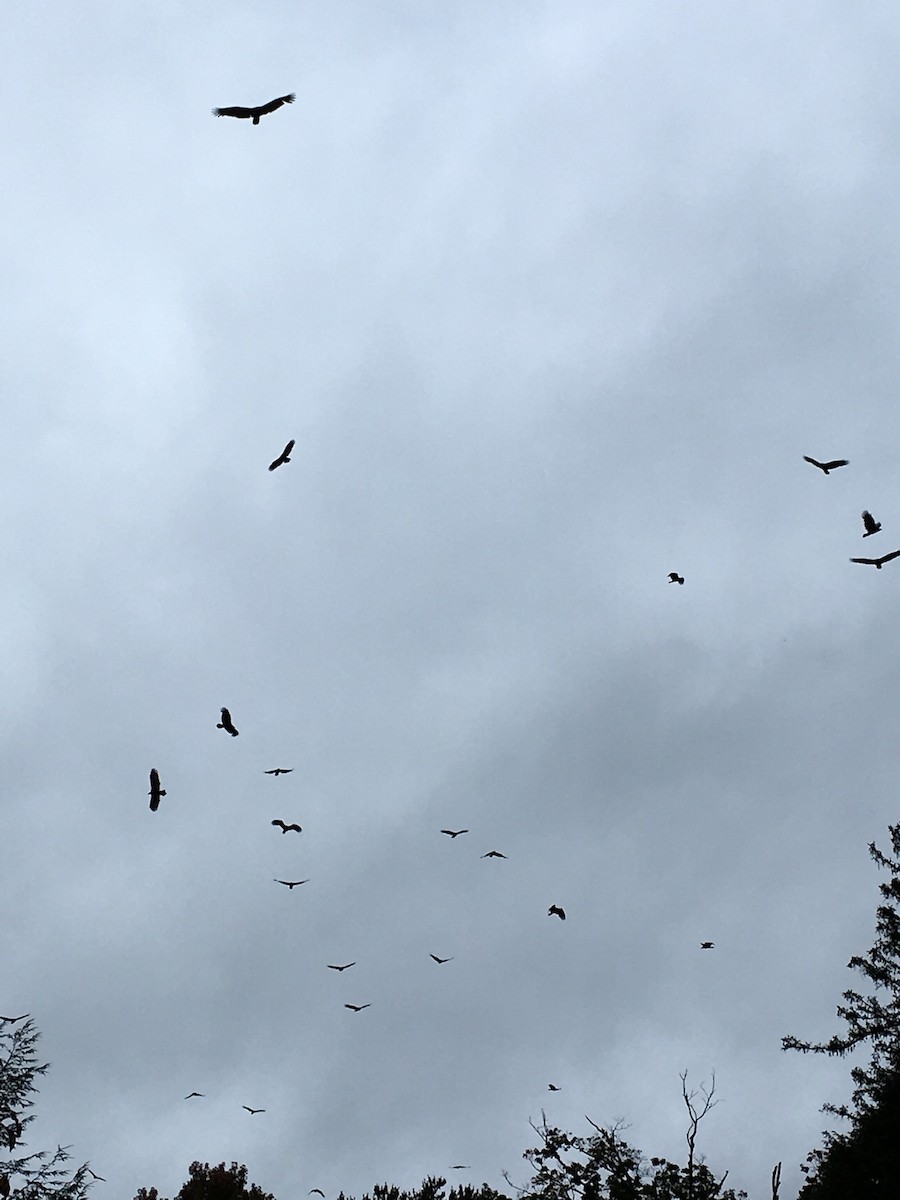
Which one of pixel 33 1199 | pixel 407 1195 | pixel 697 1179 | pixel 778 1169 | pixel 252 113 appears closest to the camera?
pixel 252 113

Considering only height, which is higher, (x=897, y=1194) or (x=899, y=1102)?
(x=899, y=1102)

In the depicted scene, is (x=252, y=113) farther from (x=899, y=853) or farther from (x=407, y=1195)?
(x=407, y=1195)

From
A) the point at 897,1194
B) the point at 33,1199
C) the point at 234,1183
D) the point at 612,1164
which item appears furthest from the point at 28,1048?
the point at 897,1194

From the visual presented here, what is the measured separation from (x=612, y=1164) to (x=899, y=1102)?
34.6 ft

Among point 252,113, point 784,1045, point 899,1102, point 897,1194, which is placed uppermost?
point 252,113

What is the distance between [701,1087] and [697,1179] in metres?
2.65

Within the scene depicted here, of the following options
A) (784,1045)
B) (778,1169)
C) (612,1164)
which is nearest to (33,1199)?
(612,1164)

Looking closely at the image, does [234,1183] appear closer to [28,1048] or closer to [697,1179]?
[28,1048]

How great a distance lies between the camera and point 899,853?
51031 mm

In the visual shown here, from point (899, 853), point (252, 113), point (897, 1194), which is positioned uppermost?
point (252, 113)

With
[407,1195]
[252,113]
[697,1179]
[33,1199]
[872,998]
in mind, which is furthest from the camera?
[407,1195]

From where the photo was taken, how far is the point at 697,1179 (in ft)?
113

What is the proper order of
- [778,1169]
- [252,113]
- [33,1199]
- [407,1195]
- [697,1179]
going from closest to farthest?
[252,113] < [778,1169] < [697,1179] < [33,1199] < [407,1195]

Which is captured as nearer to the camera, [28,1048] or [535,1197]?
[535,1197]
